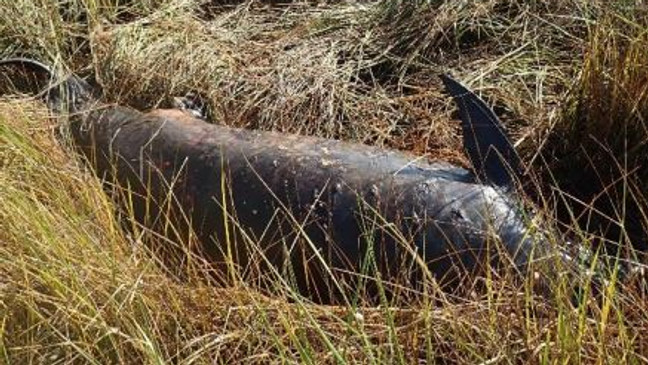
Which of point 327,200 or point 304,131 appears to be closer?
point 327,200

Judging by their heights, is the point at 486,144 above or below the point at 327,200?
above

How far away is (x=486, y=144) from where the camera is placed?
3266mm

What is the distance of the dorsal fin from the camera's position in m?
3.19

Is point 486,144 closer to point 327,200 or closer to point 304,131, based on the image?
point 327,200

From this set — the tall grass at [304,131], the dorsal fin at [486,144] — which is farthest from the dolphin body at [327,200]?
the tall grass at [304,131]

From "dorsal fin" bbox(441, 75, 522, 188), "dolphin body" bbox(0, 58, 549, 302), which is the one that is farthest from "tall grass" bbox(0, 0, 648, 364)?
"dorsal fin" bbox(441, 75, 522, 188)

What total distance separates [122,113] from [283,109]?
0.68 meters

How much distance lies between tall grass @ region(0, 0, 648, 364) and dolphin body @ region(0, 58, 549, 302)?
0.35ft

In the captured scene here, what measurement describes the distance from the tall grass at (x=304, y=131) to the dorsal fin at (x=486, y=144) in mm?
283

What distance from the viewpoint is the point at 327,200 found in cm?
318

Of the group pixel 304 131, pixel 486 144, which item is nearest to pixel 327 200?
pixel 486 144

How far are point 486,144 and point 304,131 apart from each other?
3.83ft

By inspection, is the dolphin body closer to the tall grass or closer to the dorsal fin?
the dorsal fin

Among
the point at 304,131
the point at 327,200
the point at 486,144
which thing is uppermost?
the point at 486,144
